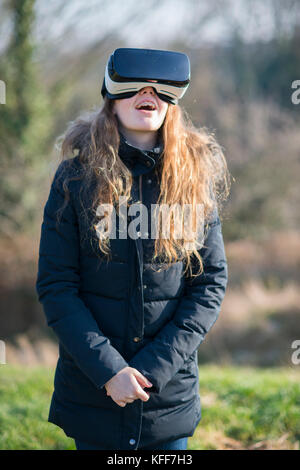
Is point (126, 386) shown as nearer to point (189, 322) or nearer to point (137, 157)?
point (189, 322)

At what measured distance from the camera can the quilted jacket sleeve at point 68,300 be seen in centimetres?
160

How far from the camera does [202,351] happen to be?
9.66 metres

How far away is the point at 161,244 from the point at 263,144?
13.4 meters

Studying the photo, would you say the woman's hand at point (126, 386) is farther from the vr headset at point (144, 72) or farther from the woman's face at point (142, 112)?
the vr headset at point (144, 72)

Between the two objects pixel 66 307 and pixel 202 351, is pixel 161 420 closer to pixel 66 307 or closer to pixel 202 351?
pixel 66 307

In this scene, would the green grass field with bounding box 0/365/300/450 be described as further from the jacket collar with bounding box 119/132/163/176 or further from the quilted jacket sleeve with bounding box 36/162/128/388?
the jacket collar with bounding box 119/132/163/176

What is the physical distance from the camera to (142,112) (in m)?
1.79

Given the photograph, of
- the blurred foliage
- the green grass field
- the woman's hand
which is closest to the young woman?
the woman's hand

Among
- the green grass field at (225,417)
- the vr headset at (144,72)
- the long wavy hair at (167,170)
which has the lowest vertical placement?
the green grass field at (225,417)

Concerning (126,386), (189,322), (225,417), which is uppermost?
(189,322)

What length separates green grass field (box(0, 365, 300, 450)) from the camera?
273 cm

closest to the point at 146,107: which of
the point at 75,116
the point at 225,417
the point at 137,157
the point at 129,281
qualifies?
the point at 137,157

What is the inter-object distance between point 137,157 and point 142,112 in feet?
0.56

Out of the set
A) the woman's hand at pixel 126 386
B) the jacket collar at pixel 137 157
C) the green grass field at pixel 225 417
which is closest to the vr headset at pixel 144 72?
the jacket collar at pixel 137 157
